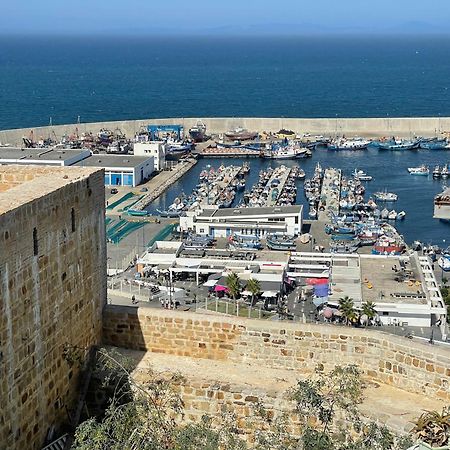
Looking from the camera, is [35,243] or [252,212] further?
[252,212]

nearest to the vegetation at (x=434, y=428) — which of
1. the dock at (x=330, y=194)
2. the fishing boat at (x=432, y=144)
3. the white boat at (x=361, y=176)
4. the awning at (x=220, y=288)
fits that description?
the awning at (x=220, y=288)

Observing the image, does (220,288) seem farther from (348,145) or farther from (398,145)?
(398,145)

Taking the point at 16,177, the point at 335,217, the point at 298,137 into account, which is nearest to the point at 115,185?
the point at 335,217

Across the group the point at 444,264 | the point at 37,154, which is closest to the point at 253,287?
the point at 444,264

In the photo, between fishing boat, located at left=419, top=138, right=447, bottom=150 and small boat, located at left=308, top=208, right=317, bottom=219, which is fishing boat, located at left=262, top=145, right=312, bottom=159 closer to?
fishing boat, located at left=419, top=138, right=447, bottom=150

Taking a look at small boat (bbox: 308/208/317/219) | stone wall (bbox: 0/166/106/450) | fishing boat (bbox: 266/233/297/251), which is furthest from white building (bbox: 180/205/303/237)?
stone wall (bbox: 0/166/106/450)

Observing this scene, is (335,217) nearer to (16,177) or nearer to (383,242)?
(383,242)
